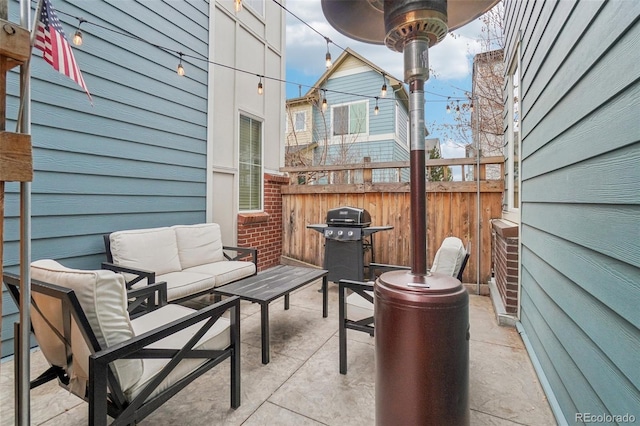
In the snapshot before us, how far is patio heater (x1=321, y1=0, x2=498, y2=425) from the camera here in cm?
125

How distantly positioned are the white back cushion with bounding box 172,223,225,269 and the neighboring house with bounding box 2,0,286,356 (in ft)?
0.96

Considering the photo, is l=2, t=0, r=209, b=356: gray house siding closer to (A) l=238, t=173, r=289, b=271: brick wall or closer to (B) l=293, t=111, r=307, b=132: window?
(A) l=238, t=173, r=289, b=271: brick wall

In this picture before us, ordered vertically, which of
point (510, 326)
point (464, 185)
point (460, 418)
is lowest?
point (510, 326)

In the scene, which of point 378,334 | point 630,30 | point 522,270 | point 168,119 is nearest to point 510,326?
point 522,270

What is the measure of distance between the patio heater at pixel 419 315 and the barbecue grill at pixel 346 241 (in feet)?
8.50

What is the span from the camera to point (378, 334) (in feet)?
4.56

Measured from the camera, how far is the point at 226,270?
3.46 m

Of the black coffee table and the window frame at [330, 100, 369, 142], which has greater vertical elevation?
the window frame at [330, 100, 369, 142]

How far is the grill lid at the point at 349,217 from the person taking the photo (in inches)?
162

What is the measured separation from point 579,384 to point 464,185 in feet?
9.77

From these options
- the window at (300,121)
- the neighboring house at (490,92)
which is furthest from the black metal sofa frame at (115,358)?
the window at (300,121)

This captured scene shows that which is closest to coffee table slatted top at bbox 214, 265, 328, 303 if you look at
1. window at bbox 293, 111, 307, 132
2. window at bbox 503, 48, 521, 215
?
window at bbox 503, 48, 521, 215

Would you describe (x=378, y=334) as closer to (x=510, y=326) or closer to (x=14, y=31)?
(x=14, y=31)

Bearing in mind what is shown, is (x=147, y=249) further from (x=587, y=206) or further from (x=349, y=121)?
(x=349, y=121)
